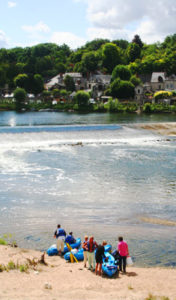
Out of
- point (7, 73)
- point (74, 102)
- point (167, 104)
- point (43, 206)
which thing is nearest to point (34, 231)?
point (43, 206)

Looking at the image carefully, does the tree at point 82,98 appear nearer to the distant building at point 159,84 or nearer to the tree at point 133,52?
the distant building at point 159,84

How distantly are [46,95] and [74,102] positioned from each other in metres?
19.3

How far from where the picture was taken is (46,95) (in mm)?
111250

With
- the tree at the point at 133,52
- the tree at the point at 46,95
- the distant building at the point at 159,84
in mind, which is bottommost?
the tree at the point at 46,95

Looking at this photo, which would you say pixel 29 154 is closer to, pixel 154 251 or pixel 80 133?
pixel 80 133

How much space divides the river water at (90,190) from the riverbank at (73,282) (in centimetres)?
137

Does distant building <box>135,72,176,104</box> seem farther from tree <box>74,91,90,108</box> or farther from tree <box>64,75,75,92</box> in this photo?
tree <box>64,75,75,92</box>

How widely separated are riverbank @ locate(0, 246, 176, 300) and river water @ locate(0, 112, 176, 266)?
1.37m

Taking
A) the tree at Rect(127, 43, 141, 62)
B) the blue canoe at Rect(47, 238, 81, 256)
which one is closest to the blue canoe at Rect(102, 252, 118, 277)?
the blue canoe at Rect(47, 238, 81, 256)

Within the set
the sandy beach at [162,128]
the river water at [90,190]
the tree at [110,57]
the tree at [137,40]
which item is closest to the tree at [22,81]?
the tree at [110,57]

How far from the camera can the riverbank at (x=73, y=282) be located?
367 inches

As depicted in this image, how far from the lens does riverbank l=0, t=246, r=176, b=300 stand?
367 inches

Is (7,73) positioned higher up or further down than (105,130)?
higher up

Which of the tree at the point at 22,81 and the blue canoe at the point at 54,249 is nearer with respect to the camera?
the blue canoe at the point at 54,249
